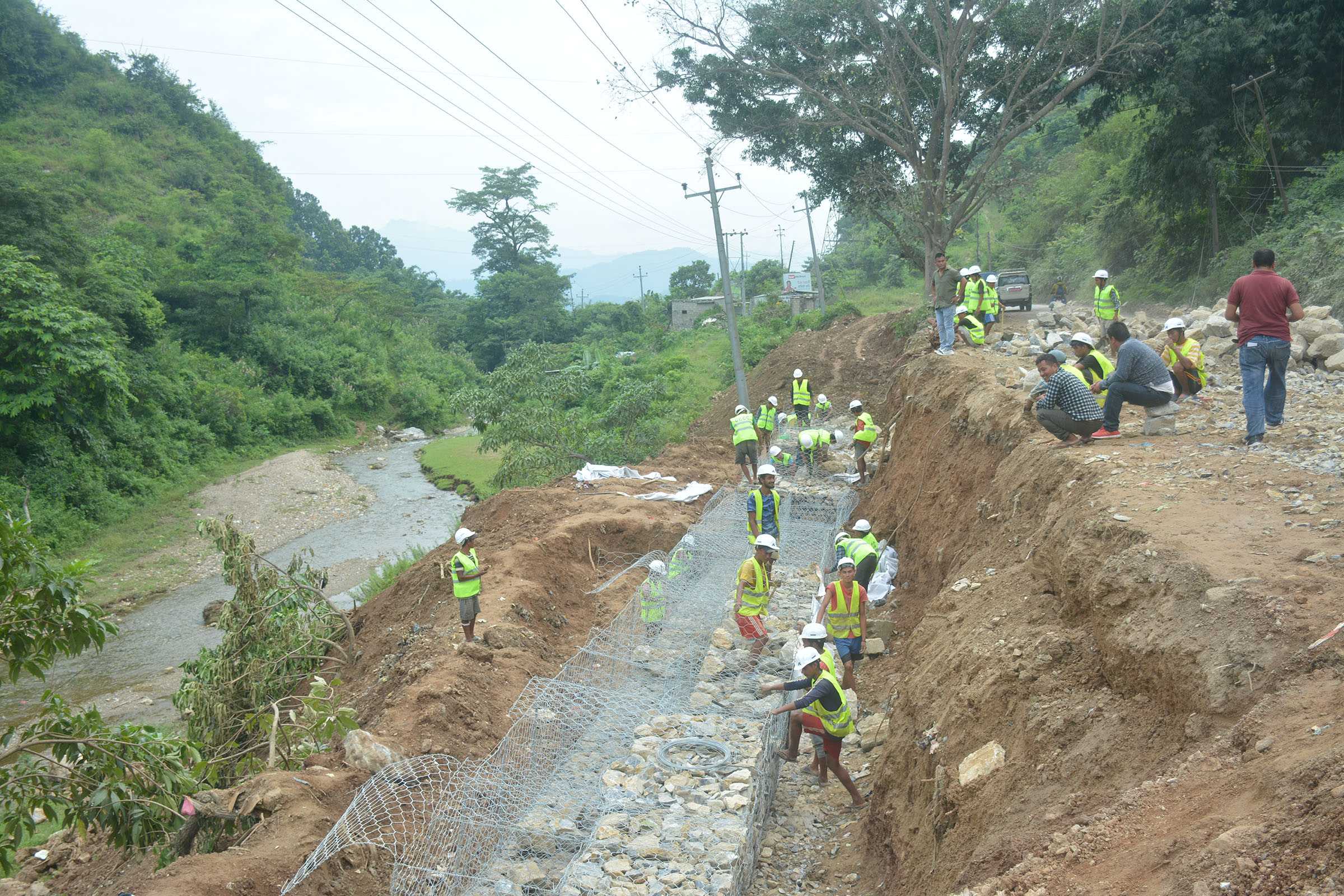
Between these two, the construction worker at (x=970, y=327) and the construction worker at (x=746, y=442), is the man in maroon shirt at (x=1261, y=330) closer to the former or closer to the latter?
the construction worker at (x=970, y=327)

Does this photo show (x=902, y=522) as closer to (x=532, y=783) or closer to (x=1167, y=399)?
(x=1167, y=399)

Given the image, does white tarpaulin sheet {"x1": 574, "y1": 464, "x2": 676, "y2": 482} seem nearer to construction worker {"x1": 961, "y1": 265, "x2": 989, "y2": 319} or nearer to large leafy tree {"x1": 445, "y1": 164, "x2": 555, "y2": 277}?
construction worker {"x1": 961, "y1": 265, "x2": 989, "y2": 319}

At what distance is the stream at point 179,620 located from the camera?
14.5 metres

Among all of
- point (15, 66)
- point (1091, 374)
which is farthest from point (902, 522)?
point (15, 66)

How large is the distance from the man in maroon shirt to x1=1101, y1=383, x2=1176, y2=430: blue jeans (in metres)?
0.68

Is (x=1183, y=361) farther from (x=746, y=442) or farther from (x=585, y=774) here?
(x=746, y=442)

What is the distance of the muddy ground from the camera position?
351 cm

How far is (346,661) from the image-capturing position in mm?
12086

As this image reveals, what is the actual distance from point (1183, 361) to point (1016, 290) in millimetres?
19171

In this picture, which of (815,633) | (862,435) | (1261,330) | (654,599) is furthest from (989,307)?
(815,633)

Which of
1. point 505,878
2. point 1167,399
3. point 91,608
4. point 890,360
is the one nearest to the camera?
point 91,608

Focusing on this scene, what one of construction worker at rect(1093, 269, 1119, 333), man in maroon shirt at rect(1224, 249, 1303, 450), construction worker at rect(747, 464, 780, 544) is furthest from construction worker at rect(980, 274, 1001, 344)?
man in maroon shirt at rect(1224, 249, 1303, 450)

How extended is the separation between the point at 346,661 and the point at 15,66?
178 ft

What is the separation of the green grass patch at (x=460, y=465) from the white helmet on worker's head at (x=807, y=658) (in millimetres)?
19264
